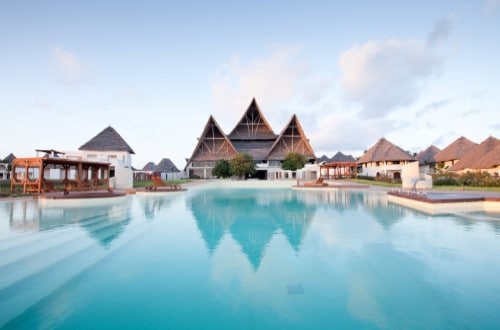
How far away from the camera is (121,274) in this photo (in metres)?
4.34

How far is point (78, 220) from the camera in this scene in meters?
8.59

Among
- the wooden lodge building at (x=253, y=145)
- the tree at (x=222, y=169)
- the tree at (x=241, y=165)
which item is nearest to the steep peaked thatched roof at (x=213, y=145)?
the wooden lodge building at (x=253, y=145)

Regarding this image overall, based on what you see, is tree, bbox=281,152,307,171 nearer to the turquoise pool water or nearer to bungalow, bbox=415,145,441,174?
bungalow, bbox=415,145,441,174

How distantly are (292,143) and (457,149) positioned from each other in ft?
78.5

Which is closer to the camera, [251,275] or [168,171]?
[251,275]

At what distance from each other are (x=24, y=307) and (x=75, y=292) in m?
0.56

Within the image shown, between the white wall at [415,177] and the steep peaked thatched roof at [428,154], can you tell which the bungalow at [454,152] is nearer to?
the steep peaked thatched roof at [428,154]

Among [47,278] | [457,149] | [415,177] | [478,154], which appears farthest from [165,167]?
[457,149]

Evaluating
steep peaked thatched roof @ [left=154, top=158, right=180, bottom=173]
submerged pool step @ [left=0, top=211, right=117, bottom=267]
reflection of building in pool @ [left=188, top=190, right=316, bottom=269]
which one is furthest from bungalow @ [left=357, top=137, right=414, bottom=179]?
submerged pool step @ [left=0, top=211, right=117, bottom=267]

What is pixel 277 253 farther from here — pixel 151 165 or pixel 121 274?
pixel 151 165

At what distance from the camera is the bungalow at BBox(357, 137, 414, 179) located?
37.3 metres

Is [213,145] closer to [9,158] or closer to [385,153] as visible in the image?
[385,153]

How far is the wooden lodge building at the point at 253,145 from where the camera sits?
142 feet

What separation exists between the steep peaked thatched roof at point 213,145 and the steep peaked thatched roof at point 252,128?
9.66 feet
